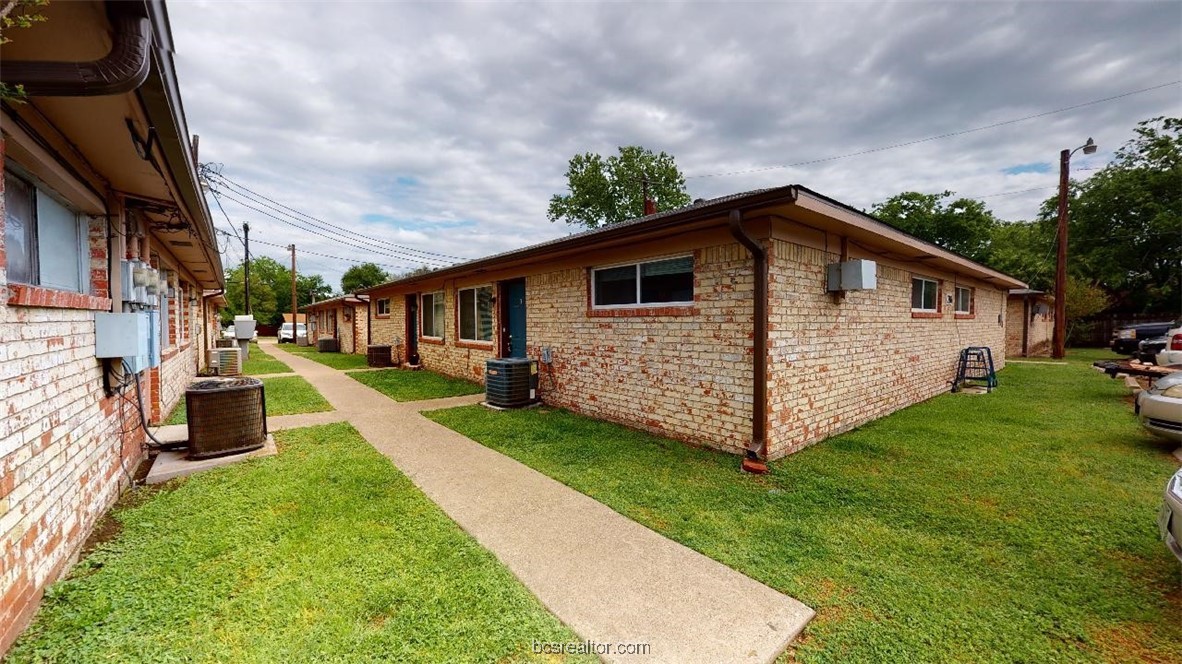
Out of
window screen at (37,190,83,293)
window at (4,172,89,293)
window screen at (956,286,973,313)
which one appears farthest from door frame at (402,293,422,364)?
window screen at (956,286,973,313)

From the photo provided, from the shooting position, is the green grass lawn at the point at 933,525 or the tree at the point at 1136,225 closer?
the green grass lawn at the point at 933,525

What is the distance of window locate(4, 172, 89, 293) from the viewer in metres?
2.41

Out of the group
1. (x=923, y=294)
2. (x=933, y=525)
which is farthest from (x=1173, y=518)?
(x=923, y=294)

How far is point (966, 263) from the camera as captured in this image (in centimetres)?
837

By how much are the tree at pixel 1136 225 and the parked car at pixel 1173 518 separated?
28.2 m

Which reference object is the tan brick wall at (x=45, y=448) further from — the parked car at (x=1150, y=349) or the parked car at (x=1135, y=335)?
the parked car at (x=1135, y=335)

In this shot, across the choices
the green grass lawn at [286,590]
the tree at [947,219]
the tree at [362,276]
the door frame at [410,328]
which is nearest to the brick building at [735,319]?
the green grass lawn at [286,590]

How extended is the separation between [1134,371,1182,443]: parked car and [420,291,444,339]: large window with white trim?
12.2m

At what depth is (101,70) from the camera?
1.79 metres

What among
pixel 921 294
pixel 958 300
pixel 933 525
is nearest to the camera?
pixel 933 525

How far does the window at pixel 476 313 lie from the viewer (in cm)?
955

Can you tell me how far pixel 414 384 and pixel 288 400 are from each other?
98.3 inches

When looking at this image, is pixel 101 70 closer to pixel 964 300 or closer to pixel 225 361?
pixel 225 361

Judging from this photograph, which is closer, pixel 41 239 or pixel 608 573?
pixel 608 573
